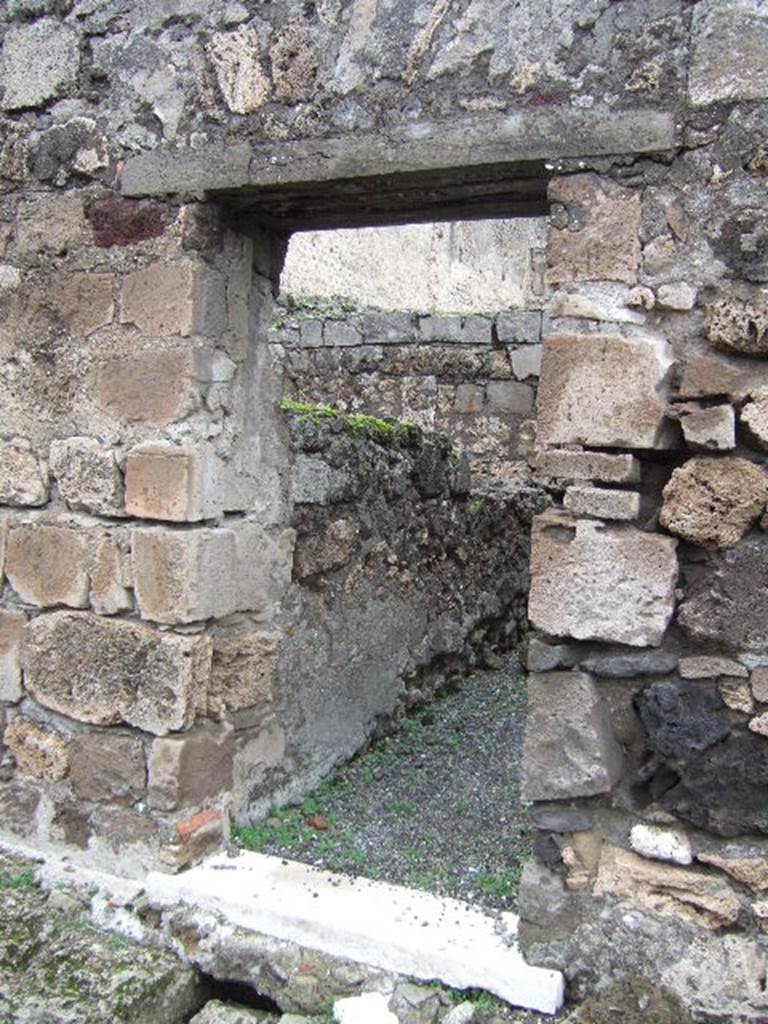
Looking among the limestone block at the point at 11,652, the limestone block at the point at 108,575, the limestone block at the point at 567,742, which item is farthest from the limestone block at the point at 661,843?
the limestone block at the point at 11,652

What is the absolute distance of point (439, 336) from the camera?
24.1ft

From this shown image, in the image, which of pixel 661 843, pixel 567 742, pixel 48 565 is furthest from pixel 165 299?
pixel 661 843

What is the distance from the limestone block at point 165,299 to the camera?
9.81ft

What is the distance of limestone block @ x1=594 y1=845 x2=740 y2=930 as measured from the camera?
94.8 inches

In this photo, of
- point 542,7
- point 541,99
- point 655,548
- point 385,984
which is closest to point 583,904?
point 385,984

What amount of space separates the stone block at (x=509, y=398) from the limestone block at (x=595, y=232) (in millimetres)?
4612

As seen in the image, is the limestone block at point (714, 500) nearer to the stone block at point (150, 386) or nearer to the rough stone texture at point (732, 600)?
the rough stone texture at point (732, 600)

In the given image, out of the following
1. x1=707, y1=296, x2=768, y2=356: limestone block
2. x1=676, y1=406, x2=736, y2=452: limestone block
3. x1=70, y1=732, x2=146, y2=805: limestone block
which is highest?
x1=707, y1=296, x2=768, y2=356: limestone block

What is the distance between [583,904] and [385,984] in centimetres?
56

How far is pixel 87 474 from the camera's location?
10.3 ft

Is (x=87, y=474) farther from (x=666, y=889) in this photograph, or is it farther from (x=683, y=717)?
(x=666, y=889)

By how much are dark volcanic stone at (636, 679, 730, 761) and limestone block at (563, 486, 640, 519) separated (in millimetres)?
428

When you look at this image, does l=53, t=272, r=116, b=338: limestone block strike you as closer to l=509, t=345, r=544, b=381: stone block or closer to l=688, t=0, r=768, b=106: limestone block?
l=688, t=0, r=768, b=106: limestone block

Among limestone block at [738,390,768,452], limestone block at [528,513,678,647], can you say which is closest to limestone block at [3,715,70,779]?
limestone block at [528,513,678,647]
